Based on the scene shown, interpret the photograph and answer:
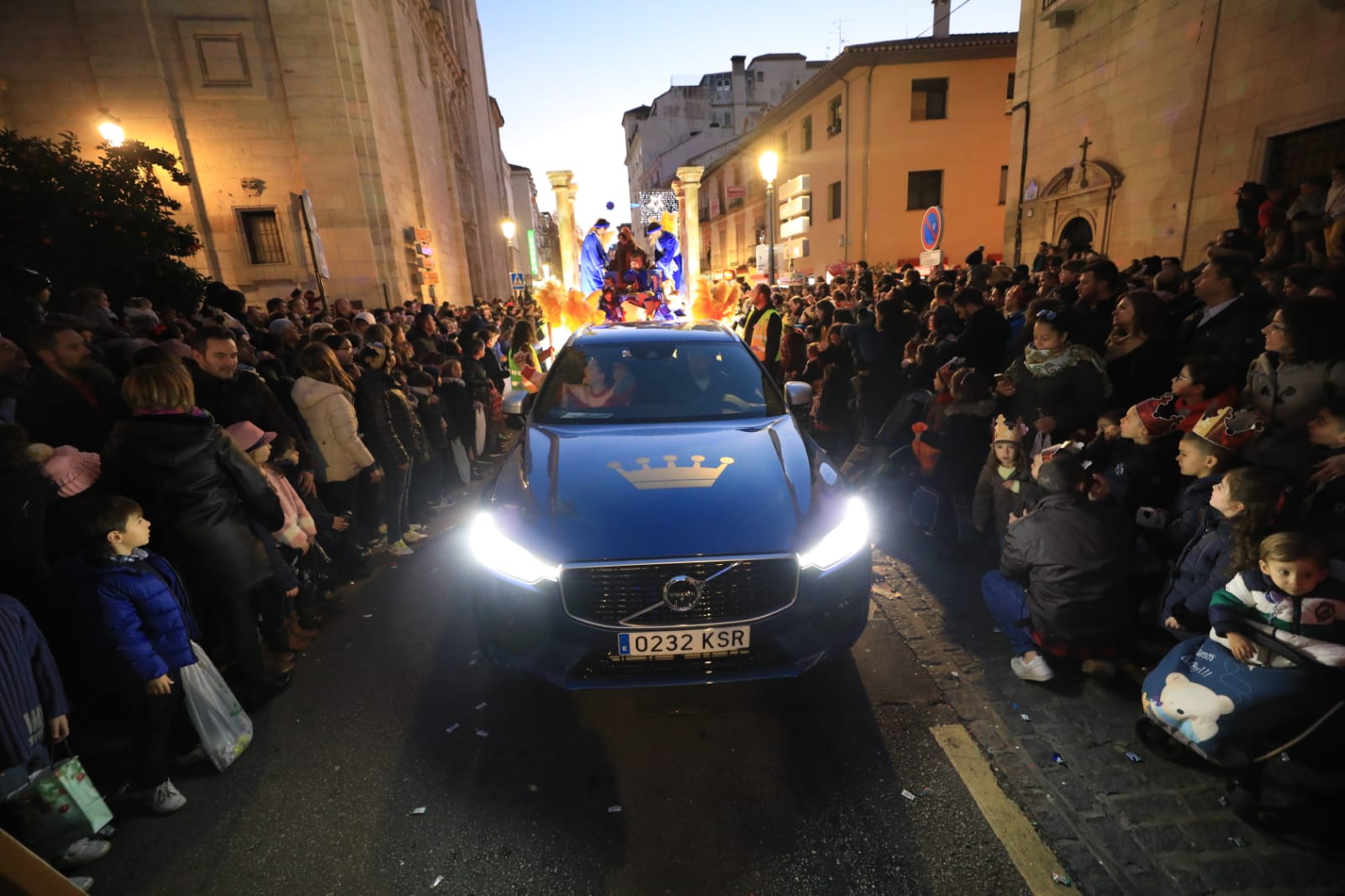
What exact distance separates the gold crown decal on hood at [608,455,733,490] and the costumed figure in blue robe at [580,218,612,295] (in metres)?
9.98

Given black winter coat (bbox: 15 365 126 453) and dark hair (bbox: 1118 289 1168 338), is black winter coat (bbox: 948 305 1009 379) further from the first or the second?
black winter coat (bbox: 15 365 126 453)

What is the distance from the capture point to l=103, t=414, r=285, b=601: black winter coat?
277cm

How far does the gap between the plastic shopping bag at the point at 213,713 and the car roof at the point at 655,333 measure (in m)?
2.95

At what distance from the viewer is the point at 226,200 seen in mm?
15406

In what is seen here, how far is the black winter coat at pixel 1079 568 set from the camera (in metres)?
2.94

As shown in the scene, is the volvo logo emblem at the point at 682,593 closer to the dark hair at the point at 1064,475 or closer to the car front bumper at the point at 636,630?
the car front bumper at the point at 636,630

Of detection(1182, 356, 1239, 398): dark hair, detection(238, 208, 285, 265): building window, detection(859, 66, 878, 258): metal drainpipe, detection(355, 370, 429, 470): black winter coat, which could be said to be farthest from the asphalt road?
detection(859, 66, 878, 258): metal drainpipe

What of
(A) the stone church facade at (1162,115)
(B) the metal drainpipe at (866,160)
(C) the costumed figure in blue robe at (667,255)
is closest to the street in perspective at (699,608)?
(A) the stone church facade at (1162,115)

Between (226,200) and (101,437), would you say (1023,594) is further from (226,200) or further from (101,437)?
(226,200)

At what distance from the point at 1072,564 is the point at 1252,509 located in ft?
2.35

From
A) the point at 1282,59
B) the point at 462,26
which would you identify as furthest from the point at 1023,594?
the point at 462,26

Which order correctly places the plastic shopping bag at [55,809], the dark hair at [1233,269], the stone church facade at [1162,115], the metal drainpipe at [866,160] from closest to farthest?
the plastic shopping bag at [55,809] < the dark hair at [1233,269] < the stone church facade at [1162,115] < the metal drainpipe at [866,160]

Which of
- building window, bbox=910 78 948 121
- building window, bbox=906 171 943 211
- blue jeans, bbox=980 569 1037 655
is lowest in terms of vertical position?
blue jeans, bbox=980 569 1037 655

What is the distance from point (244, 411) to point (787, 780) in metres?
3.87
